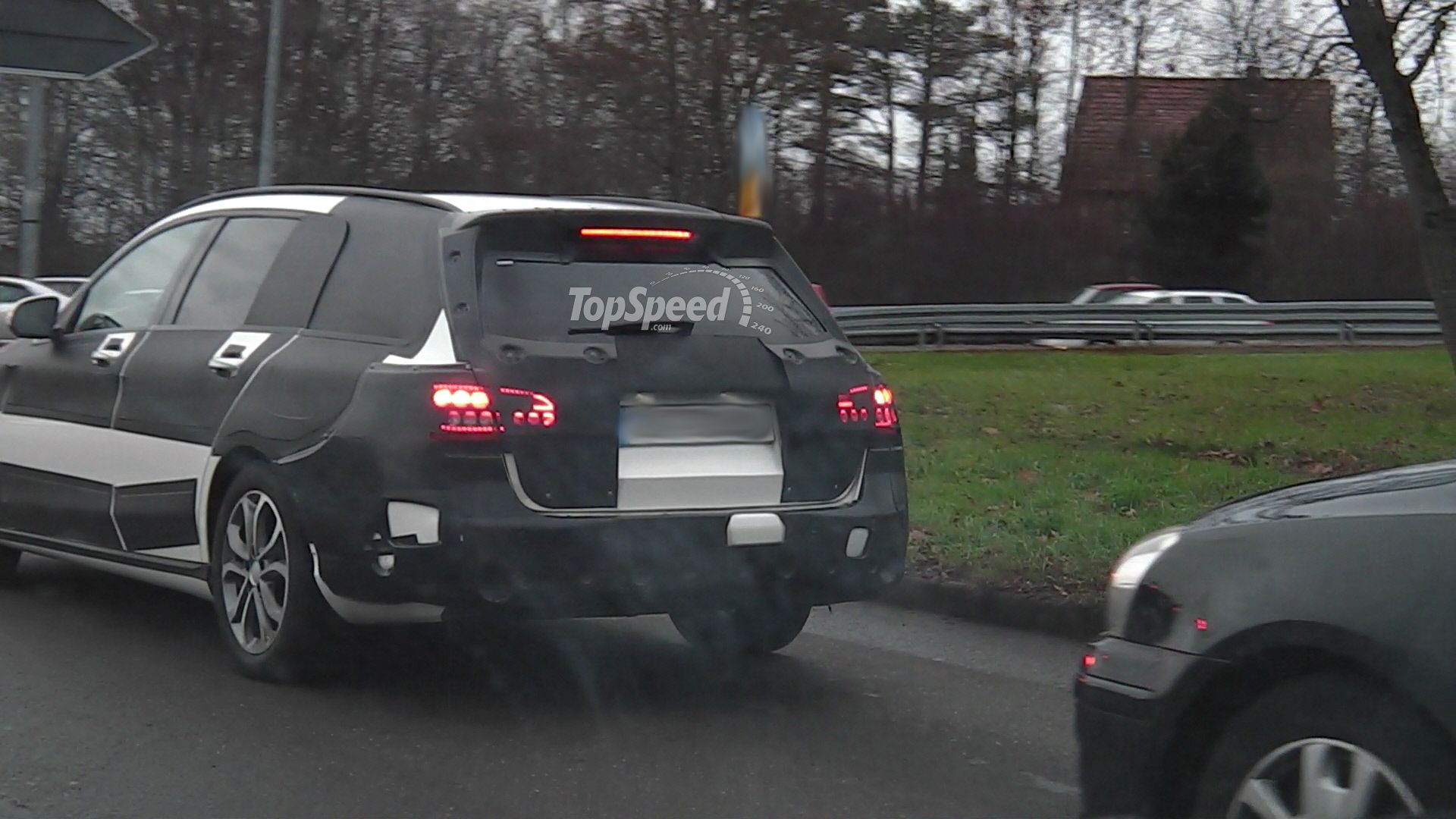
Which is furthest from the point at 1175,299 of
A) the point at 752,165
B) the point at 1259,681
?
the point at 1259,681

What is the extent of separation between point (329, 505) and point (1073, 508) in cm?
509

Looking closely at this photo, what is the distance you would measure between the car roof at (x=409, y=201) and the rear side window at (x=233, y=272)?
100mm

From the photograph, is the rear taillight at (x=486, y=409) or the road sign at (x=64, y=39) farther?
the road sign at (x=64, y=39)

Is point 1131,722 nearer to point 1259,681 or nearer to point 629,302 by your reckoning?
point 1259,681

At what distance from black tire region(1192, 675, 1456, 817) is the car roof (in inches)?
121

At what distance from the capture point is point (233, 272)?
271 inches

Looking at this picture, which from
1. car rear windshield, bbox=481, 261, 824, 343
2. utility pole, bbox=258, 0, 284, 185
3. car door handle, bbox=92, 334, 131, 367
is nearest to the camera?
car rear windshield, bbox=481, 261, 824, 343

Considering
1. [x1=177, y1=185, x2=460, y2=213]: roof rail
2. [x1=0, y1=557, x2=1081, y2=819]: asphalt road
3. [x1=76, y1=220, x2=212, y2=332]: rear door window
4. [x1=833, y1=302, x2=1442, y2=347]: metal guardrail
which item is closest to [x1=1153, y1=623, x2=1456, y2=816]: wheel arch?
[x1=0, y1=557, x2=1081, y2=819]: asphalt road

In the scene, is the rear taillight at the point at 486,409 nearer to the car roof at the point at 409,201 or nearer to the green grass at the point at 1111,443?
the car roof at the point at 409,201

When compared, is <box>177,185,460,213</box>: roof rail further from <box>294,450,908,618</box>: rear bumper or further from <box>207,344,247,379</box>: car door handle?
<box>294,450,908,618</box>: rear bumper

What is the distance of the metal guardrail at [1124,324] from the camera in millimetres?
28734

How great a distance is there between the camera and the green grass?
28.7 ft

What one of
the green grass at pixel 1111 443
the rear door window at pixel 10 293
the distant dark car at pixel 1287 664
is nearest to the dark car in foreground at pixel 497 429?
the distant dark car at pixel 1287 664

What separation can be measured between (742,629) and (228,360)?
2187 millimetres
